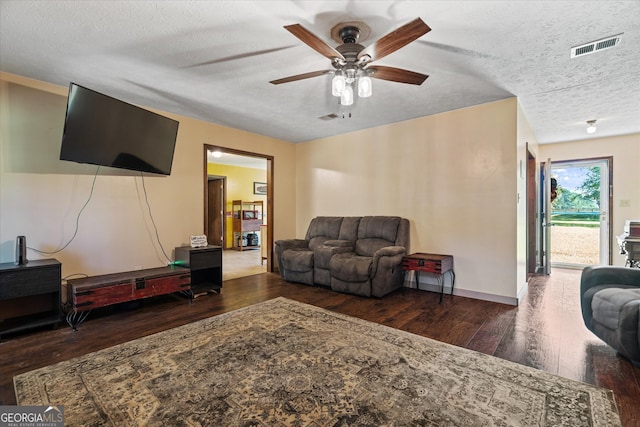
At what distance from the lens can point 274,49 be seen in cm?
244

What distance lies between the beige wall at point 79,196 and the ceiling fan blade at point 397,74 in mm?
3078

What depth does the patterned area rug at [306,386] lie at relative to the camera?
5.15 ft

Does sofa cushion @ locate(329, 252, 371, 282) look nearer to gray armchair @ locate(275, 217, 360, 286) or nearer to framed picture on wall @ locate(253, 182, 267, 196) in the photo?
gray armchair @ locate(275, 217, 360, 286)

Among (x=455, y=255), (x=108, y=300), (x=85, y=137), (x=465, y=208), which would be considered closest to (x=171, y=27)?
(x=85, y=137)

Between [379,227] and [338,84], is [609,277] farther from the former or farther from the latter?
[338,84]

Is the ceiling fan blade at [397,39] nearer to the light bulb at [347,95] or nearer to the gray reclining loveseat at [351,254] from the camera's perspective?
the light bulb at [347,95]

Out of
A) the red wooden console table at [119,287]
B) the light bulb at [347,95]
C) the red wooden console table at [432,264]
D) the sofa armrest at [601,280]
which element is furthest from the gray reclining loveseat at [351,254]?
the light bulb at [347,95]

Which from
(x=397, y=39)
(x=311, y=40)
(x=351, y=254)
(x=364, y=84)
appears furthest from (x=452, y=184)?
(x=311, y=40)

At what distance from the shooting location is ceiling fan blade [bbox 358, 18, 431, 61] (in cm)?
165

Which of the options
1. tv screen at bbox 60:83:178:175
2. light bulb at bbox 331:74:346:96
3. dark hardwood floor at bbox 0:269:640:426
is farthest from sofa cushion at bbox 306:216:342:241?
light bulb at bbox 331:74:346:96

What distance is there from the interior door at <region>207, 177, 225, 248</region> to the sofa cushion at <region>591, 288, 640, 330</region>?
780 cm

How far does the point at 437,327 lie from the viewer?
281cm

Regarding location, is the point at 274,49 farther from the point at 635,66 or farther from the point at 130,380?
the point at 635,66

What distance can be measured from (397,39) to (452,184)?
2.64m
